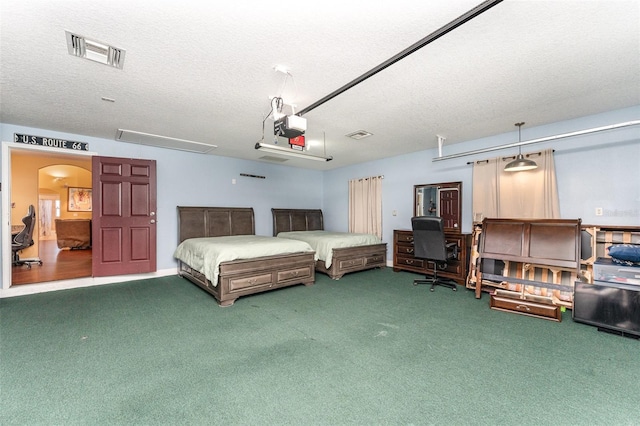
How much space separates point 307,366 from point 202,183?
203 inches

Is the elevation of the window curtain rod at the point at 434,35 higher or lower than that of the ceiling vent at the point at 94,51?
lower

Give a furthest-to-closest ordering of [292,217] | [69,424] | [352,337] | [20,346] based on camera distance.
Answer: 1. [292,217]
2. [352,337]
3. [20,346]
4. [69,424]

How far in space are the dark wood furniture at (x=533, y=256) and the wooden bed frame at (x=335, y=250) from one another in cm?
222

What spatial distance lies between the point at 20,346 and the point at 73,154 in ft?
12.0

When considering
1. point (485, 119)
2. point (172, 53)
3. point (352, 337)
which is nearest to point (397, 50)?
point (172, 53)

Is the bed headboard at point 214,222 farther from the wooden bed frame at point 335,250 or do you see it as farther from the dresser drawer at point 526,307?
the dresser drawer at point 526,307

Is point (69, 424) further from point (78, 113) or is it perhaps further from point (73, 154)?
point (73, 154)

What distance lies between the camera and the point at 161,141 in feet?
16.9

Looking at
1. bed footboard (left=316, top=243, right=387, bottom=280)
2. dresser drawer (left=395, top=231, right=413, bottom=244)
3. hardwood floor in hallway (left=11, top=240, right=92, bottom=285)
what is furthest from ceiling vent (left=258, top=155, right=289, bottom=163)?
hardwood floor in hallway (left=11, top=240, right=92, bottom=285)

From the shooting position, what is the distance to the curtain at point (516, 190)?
4.20 m

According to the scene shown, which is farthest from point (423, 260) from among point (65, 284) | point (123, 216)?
point (65, 284)

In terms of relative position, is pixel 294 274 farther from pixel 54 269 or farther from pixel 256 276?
pixel 54 269

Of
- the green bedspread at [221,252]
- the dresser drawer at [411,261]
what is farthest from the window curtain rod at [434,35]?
the dresser drawer at [411,261]

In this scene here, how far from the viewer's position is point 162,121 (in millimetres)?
4148
